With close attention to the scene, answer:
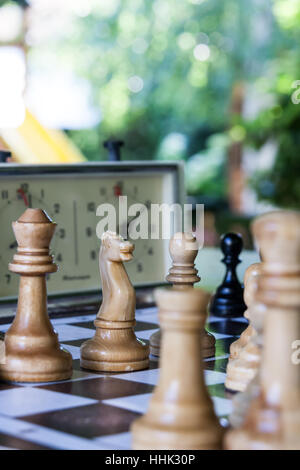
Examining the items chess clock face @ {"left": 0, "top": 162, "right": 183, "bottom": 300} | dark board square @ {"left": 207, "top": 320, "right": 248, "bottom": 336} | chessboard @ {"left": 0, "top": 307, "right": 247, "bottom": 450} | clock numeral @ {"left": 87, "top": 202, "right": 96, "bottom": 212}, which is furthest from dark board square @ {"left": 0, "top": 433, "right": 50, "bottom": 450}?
clock numeral @ {"left": 87, "top": 202, "right": 96, "bottom": 212}

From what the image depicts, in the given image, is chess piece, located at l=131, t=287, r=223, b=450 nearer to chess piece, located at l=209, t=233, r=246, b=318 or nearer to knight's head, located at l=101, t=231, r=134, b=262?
knight's head, located at l=101, t=231, r=134, b=262

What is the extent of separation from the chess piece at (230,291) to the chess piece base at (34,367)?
82 cm

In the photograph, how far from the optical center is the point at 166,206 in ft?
7.92

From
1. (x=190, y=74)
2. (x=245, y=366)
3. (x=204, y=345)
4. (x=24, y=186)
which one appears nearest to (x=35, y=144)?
(x=24, y=186)

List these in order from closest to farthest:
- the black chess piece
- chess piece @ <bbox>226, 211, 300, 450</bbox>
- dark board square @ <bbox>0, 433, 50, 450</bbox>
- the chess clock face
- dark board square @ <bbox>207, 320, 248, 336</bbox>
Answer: chess piece @ <bbox>226, 211, 300, 450</bbox> → dark board square @ <bbox>0, 433, 50, 450</bbox> → dark board square @ <bbox>207, 320, 248, 336</bbox> → the chess clock face → the black chess piece

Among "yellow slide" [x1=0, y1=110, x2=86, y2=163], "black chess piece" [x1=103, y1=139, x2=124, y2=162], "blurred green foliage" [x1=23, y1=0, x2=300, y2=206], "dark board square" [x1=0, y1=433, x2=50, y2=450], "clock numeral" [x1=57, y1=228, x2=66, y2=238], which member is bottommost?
"dark board square" [x1=0, y1=433, x2=50, y2=450]

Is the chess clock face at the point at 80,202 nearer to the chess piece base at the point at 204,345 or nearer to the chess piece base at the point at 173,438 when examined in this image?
the chess piece base at the point at 204,345

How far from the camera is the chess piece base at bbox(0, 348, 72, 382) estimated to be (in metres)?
1.35

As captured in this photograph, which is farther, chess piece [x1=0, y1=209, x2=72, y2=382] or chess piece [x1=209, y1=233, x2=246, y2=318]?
chess piece [x1=209, y1=233, x2=246, y2=318]

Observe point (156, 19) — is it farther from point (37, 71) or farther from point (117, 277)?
point (117, 277)

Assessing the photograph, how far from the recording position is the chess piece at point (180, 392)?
0.93 meters

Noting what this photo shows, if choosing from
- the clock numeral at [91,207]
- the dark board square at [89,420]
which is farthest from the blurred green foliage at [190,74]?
the dark board square at [89,420]

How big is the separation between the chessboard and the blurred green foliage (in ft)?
23.6
